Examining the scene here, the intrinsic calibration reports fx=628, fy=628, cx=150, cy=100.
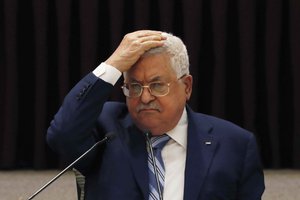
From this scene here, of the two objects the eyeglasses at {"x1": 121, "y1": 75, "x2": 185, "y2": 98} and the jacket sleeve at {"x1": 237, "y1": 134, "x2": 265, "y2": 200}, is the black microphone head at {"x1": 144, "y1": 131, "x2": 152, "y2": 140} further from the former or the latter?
the jacket sleeve at {"x1": 237, "y1": 134, "x2": 265, "y2": 200}

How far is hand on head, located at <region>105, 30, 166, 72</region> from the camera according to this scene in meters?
1.61

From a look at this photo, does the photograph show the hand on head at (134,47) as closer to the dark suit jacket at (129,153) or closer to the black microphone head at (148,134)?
the dark suit jacket at (129,153)

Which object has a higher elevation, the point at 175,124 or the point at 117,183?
the point at 175,124

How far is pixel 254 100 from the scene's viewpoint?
3.21m

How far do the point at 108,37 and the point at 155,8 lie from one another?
28 cm

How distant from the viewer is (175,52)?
65.4 inches

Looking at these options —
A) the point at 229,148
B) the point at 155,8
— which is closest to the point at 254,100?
the point at 155,8

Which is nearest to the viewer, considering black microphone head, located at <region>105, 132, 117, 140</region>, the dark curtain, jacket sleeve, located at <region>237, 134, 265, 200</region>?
black microphone head, located at <region>105, 132, 117, 140</region>

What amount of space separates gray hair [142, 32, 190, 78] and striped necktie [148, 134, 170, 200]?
7.4 inches

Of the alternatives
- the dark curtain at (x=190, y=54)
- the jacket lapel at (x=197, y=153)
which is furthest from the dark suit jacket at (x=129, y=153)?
the dark curtain at (x=190, y=54)

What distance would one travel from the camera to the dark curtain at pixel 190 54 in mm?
3164

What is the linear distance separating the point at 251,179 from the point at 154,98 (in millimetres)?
354

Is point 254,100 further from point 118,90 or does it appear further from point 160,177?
point 160,177

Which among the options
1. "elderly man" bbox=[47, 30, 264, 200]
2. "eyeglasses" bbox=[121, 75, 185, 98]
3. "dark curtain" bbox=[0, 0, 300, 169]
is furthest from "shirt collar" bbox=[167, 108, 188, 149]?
"dark curtain" bbox=[0, 0, 300, 169]
